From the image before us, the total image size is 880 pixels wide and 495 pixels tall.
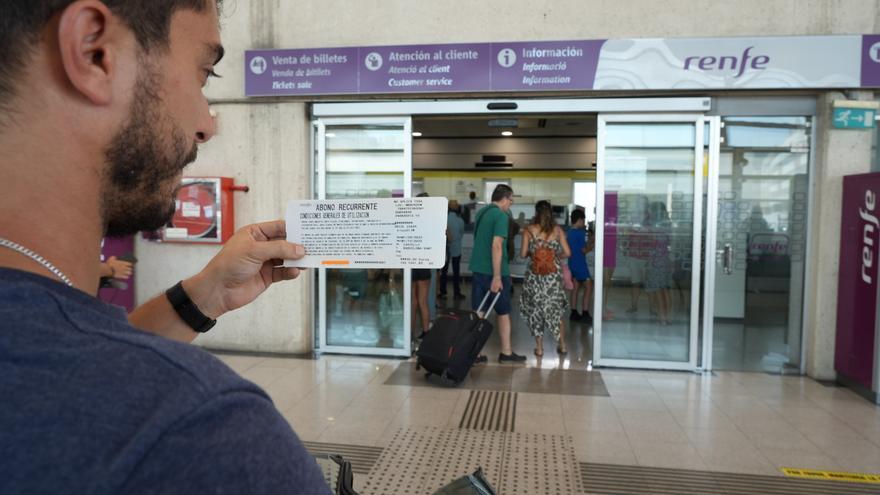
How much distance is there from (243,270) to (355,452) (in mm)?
2783

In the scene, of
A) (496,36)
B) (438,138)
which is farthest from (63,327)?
(438,138)

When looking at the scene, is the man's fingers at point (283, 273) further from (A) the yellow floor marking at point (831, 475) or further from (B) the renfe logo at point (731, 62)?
(B) the renfe logo at point (731, 62)

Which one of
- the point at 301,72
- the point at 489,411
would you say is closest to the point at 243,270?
the point at 489,411

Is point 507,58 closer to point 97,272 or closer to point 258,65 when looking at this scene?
point 258,65

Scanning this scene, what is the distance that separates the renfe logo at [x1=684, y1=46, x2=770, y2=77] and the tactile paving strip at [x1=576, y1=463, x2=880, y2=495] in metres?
3.97

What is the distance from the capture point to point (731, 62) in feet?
18.5

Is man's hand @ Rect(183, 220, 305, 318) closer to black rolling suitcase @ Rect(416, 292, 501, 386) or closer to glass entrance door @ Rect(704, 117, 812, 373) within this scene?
black rolling suitcase @ Rect(416, 292, 501, 386)

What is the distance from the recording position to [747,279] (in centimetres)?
625

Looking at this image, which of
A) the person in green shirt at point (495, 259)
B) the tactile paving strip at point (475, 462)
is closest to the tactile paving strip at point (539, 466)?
the tactile paving strip at point (475, 462)

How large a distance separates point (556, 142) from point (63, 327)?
1299cm

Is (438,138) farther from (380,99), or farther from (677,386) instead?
(677,386)

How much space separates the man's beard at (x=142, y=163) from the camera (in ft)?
2.22

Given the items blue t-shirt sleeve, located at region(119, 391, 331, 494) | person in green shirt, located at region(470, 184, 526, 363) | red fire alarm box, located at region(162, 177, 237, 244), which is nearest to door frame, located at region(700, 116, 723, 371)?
person in green shirt, located at region(470, 184, 526, 363)

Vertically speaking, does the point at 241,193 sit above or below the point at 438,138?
below
